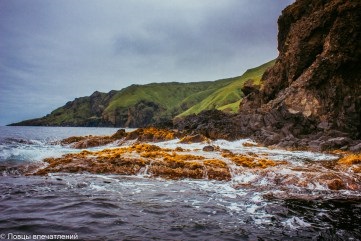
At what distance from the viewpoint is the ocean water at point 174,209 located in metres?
11.2

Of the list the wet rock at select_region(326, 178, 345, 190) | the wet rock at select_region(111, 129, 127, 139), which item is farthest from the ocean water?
the wet rock at select_region(111, 129, 127, 139)

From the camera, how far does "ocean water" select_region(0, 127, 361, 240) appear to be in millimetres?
11172

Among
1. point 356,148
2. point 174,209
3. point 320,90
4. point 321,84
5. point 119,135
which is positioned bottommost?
point 174,209

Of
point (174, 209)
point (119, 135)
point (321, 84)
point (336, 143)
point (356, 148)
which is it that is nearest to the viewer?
point (174, 209)

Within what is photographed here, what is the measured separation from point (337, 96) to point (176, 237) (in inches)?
1979

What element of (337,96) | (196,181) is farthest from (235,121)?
(196,181)

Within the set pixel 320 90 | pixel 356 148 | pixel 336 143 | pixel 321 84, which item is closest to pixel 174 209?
pixel 356 148

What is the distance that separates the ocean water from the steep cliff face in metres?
30.7

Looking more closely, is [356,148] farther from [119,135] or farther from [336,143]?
[119,135]

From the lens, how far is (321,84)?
54625mm

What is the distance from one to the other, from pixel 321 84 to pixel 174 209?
160 ft

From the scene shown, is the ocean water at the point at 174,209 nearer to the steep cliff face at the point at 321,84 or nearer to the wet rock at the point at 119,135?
the steep cliff face at the point at 321,84

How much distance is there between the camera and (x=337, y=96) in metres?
52.2

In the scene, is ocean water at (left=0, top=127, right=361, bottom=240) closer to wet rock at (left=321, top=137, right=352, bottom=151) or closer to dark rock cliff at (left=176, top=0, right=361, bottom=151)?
wet rock at (left=321, top=137, right=352, bottom=151)
